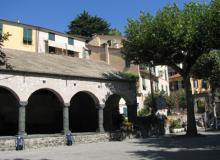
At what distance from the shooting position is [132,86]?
34281mm

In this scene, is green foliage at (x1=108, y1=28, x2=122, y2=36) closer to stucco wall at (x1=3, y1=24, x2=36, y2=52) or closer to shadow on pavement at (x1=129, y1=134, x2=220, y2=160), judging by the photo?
stucco wall at (x1=3, y1=24, x2=36, y2=52)

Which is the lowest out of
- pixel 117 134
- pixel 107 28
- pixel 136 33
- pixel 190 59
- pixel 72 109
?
pixel 117 134

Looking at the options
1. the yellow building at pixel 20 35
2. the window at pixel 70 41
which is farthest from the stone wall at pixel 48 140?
the window at pixel 70 41

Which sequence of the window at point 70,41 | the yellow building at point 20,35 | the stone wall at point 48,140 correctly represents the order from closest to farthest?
the stone wall at point 48,140 < the yellow building at point 20,35 < the window at point 70,41

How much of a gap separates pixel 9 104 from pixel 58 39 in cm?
2273

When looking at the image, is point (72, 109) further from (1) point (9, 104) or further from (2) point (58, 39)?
(2) point (58, 39)

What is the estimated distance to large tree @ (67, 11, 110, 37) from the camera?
7362 cm

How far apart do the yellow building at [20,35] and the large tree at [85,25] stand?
23.7 metres

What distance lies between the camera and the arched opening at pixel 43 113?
110 feet

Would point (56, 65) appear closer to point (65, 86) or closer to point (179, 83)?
point (65, 86)

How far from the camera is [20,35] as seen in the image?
1896 inches

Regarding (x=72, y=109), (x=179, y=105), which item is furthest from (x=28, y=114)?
(x=179, y=105)

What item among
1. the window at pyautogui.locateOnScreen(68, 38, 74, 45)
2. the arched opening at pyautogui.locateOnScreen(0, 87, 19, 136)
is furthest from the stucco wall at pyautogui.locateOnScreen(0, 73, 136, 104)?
the window at pyautogui.locateOnScreen(68, 38, 74, 45)

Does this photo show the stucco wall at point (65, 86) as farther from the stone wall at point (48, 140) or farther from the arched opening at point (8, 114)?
the arched opening at point (8, 114)
